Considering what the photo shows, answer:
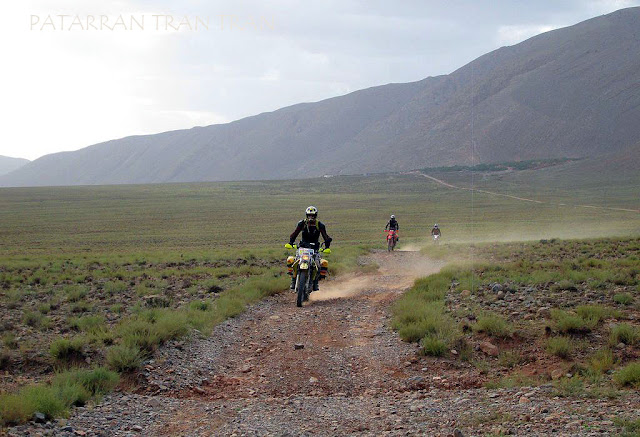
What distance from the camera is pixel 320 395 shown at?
24.8 feet

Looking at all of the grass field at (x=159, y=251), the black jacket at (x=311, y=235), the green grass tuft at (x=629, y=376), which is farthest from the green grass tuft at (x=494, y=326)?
the black jacket at (x=311, y=235)

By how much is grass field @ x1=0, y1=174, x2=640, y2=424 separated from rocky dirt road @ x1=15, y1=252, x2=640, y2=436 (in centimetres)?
58

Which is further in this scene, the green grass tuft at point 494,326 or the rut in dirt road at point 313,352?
the green grass tuft at point 494,326

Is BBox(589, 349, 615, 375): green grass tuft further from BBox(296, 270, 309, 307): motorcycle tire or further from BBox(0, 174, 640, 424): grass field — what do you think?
BBox(296, 270, 309, 307): motorcycle tire

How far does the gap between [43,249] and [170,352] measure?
1374 inches

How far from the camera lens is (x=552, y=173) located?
119062 millimetres

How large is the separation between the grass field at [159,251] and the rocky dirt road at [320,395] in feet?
1.89

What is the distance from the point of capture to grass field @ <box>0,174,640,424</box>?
29.7 feet

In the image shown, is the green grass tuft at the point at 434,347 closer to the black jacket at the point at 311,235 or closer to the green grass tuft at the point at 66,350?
the green grass tuft at the point at 66,350

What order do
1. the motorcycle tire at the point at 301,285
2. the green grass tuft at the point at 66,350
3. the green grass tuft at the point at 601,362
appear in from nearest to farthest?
the green grass tuft at the point at 601,362 → the green grass tuft at the point at 66,350 → the motorcycle tire at the point at 301,285

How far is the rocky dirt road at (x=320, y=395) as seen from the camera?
603 centimetres

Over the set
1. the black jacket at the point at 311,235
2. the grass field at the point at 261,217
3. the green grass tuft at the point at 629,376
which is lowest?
the grass field at the point at 261,217

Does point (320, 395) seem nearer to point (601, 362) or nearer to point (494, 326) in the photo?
point (494, 326)

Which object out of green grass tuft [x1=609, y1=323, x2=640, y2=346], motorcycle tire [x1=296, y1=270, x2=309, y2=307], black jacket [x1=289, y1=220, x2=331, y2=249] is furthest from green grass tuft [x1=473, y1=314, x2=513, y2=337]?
black jacket [x1=289, y1=220, x2=331, y2=249]
